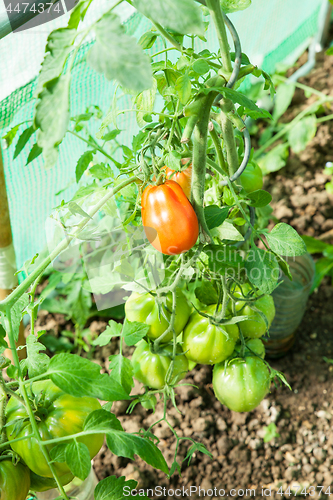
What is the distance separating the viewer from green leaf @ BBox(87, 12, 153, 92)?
28 centimetres

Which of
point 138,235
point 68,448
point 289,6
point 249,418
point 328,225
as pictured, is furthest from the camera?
point 289,6

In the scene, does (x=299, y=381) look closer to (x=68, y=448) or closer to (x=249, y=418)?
(x=249, y=418)

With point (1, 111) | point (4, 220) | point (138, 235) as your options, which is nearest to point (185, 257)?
point (138, 235)

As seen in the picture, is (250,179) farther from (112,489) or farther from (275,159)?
(275,159)

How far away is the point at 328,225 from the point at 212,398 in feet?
3.01

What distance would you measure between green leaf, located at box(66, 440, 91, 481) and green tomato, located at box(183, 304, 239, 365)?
0.97ft

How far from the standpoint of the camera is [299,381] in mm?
1325

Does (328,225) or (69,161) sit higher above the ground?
(69,161)

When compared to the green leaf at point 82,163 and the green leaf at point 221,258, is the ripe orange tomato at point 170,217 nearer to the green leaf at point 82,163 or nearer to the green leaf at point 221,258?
the green leaf at point 221,258

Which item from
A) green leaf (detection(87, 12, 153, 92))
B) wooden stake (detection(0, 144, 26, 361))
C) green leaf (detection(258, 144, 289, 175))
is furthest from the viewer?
green leaf (detection(258, 144, 289, 175))

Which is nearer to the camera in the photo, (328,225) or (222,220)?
(222,220)

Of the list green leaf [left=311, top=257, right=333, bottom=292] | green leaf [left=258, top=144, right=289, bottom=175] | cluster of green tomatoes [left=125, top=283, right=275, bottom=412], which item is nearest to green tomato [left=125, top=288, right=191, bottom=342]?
cluster of green tomatoes [left=125, top=283, right=275, bottom=412]

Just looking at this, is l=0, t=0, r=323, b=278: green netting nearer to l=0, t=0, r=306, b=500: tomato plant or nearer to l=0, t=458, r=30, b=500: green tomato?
l=0, t=0, r=306, b=500: tomato plant

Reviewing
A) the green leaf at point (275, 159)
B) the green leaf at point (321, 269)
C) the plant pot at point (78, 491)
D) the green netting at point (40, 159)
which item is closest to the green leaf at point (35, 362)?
the plant pot at point (78, 491)
